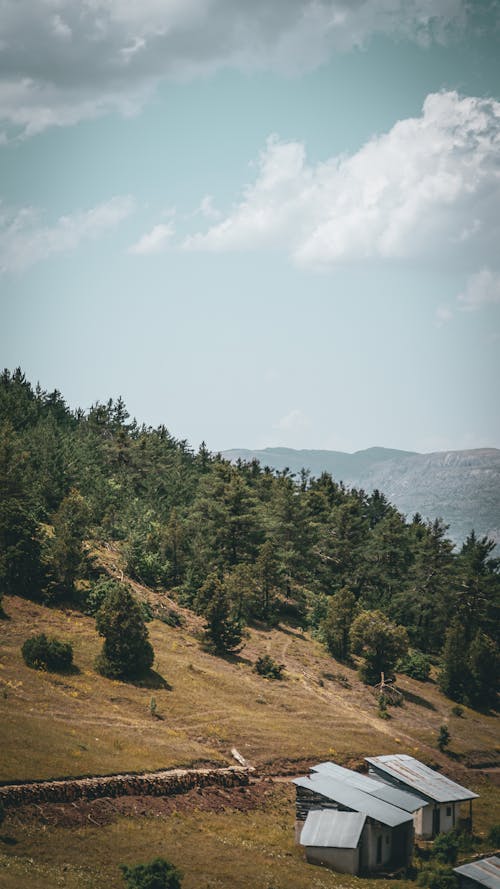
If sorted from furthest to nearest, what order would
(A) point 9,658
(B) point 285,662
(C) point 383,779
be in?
Answer: (B) point 285,662
(A) point 9,658
(C) point 383,779

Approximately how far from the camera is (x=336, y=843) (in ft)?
158

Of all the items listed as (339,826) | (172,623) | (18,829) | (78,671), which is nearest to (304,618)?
(172,623)

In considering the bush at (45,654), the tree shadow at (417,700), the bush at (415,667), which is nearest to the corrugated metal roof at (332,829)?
the bush at (45,654)

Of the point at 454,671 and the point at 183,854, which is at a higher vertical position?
the point at 454,671

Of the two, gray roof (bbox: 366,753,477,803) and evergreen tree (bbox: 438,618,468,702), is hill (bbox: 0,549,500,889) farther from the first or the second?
gray roof (bbox: 366,753,477,803)

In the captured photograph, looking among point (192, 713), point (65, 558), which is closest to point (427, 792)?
point (192, 713)

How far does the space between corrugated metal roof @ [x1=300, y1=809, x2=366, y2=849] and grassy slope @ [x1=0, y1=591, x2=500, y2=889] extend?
1.43 metres

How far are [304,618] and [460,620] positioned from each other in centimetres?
2494

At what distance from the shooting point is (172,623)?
92.5 meters

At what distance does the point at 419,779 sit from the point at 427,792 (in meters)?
2.44

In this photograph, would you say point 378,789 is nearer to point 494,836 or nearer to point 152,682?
point 494,836

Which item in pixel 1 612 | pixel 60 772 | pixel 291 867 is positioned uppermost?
pixel 1 612

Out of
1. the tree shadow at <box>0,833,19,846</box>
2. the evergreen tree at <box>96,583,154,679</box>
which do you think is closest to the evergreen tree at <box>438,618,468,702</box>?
the evergreen tree at <box>96,583,154,679</box>

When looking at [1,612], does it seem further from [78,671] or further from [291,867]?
[291,867]
